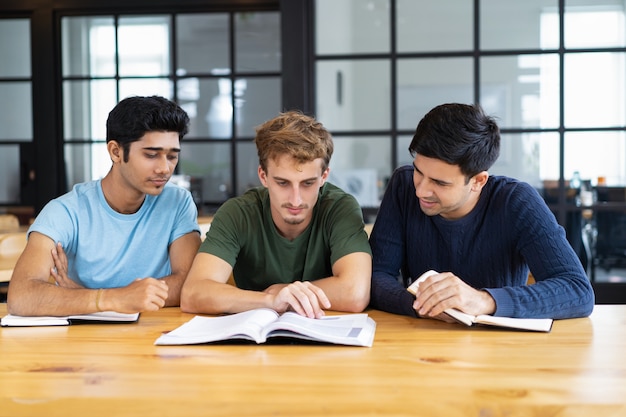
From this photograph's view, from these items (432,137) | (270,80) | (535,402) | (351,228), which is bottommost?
(535,402)

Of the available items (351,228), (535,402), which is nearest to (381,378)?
(535,402)

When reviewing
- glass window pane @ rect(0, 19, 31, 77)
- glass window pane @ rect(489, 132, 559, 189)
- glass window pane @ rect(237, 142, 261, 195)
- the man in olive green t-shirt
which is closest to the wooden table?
the man in olive green t-shirt

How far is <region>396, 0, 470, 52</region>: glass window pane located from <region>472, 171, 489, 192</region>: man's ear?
2520mm

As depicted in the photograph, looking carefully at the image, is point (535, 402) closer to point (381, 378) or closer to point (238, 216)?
point (381, 378)

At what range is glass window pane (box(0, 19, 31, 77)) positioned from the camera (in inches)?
216

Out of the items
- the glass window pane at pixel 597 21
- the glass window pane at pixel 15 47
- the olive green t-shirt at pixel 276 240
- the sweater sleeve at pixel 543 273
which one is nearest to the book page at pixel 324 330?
the sweater sleeve at pixel 543 273

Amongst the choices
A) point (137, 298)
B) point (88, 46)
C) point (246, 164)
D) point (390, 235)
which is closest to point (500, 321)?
point (390, 235)

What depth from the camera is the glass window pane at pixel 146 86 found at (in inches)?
216

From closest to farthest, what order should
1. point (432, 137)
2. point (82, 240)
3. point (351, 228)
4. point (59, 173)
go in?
point (432, 137) < point (351, 228) < point (82, 240) < point (59, 173)

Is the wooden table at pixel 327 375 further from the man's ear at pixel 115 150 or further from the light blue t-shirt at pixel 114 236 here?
the man's ear at pixel 115 150

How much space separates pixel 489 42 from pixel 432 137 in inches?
104

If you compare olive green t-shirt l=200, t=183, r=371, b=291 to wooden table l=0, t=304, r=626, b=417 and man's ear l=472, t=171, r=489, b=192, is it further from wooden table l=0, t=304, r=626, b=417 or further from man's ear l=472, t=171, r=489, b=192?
wooden table l=0, t=304, r=626, b=417

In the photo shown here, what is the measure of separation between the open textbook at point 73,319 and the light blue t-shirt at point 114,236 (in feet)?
1.48

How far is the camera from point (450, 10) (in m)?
4.46
